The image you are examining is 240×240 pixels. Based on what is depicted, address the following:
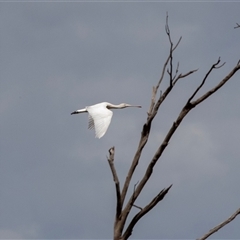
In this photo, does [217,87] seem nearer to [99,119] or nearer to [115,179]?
[115,179]

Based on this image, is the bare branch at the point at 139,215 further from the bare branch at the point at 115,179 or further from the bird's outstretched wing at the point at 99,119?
the bird's outstretched wing at the point at 99,119

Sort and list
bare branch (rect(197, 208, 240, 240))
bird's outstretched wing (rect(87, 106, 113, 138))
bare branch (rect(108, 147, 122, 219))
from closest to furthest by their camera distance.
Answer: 1. bare branch (rect(197, 208, 240, 240))
2. bare branch (rect(108, 147, 122, 219))
3. bird's outstretched wing (rect(87, 106, 113, 138))

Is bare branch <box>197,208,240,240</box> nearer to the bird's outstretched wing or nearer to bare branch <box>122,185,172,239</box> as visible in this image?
bare branch <box>122,185,172,239</box>

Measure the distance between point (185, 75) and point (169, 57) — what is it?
45cm

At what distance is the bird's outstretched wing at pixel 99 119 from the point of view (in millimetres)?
17656

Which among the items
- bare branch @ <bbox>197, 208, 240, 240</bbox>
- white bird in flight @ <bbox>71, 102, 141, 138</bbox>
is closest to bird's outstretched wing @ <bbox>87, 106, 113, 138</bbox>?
white bird in flight @ <bbox>71, 102, 141, 138</bbox>

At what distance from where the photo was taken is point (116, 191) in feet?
44.5

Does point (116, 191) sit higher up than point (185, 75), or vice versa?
point (185, 75)

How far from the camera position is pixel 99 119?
18.7 meters

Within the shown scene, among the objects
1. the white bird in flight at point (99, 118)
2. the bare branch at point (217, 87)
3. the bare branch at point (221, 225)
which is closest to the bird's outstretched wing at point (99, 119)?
the white bird in flight at point (99, 118)

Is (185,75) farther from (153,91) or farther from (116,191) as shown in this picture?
(116,191)

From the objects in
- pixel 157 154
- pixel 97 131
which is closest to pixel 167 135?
pixel 157 154

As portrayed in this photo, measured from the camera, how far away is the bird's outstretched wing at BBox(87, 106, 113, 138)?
57.9 feet

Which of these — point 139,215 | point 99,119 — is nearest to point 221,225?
point 139,215
